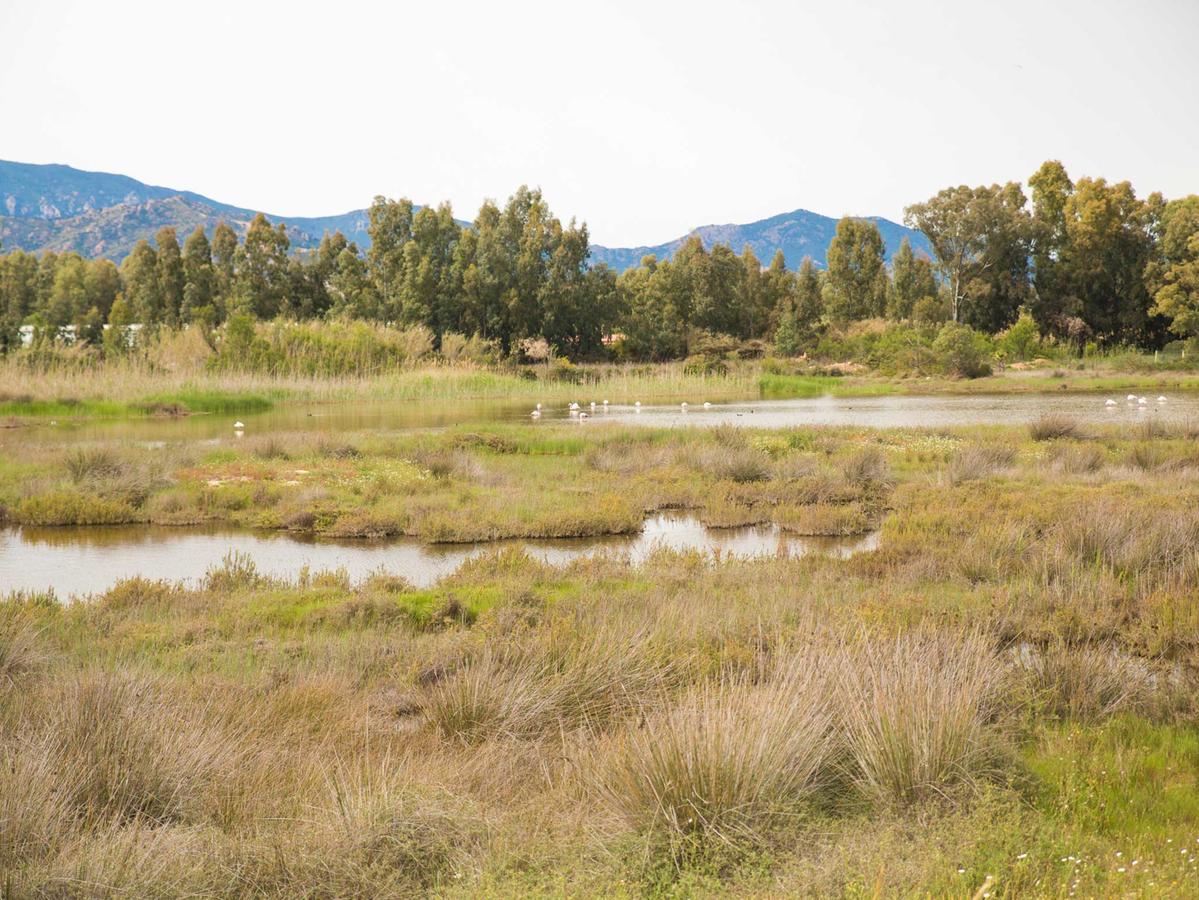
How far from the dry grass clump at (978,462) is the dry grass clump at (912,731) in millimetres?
10228

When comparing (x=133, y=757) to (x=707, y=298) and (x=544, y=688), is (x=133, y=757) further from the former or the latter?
(x=707, y=298)

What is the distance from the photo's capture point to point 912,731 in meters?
3.93

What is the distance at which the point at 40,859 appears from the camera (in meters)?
3.14

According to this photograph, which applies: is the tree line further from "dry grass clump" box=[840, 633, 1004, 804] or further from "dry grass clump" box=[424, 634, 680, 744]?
"dry grass clump" box=[840, 633, 1004, 804]

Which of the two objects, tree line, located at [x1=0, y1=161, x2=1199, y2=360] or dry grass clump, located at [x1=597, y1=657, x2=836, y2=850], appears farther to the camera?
tree line, located at [x1=0, y1=161, x2=1199, y2=360]

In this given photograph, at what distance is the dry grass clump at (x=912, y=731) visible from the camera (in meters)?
3.88

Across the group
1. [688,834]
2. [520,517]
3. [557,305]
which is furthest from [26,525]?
[557,305]

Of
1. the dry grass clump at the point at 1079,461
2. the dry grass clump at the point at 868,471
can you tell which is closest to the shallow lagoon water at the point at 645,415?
the dry grass clump at the point at 1079,461

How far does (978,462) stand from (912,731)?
11.9m

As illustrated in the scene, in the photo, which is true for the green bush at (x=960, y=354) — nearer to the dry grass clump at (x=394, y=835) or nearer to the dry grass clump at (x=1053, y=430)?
the dry grass clump at (x=1053, y=430)

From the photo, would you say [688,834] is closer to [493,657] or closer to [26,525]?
[493,657]

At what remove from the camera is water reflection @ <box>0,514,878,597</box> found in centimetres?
984

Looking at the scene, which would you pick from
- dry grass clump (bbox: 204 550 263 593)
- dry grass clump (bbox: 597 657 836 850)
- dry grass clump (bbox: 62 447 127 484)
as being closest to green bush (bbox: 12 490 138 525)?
dry grass clump (bbox: 62 447 127 484)

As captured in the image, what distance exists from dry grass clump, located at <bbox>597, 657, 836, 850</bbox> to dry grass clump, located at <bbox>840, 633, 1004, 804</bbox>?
7.9 inches
